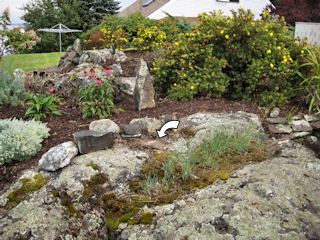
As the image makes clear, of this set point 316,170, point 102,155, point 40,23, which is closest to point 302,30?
point 316,170

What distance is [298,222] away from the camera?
249 cm

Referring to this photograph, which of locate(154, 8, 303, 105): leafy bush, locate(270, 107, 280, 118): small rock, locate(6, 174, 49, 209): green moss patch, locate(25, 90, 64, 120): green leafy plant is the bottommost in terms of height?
locate(6, 174, 49, 209): green moss patch

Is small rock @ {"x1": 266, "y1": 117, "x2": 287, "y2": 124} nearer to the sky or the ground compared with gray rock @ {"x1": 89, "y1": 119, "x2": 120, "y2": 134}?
nearer to the ground

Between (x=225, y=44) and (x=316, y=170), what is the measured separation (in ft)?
12.1

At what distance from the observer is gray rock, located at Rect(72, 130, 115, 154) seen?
3822 mm

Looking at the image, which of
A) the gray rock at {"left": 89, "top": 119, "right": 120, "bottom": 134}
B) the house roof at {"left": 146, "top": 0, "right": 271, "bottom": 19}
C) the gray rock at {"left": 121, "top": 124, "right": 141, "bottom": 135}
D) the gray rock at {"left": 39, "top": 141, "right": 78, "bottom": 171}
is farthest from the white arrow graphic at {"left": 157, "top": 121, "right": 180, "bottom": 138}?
the house roof at {"left": 146, "top": 0, "right": 271, "bottom": 19}

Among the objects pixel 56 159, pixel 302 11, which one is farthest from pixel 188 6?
pixel 56 159

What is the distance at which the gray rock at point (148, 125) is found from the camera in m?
4.60

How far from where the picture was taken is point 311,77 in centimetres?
614

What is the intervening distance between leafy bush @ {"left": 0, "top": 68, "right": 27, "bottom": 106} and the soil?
156mm

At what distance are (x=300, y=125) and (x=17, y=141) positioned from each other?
5132 millimetres

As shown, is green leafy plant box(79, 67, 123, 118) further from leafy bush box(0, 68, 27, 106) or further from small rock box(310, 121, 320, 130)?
small rock box(310, 121, 320, 130)

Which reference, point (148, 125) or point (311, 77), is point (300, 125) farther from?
point (148, 125)

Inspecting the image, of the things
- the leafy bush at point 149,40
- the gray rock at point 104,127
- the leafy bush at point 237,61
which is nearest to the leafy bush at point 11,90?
the gray rock at point 104,127
